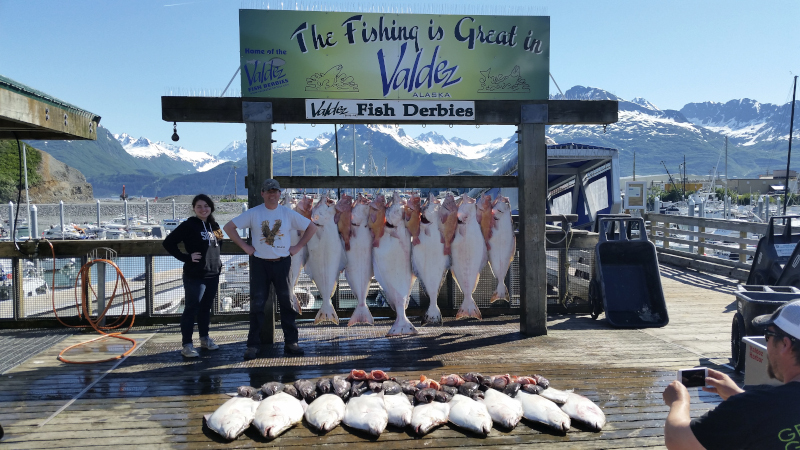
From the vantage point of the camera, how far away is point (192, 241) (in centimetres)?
511

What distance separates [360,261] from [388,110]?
1549mm

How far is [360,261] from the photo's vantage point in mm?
5113

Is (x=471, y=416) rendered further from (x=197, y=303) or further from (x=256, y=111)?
(x=256, y=111)

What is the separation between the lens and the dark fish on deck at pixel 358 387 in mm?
3766

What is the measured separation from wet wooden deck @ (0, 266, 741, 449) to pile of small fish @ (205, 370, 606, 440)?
0.07 meters

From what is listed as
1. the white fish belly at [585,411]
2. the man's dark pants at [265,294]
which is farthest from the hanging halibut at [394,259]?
Answer: the white fish belly at [585,411]

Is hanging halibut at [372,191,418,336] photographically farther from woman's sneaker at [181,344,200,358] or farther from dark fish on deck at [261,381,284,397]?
woman's sneaker at [181,344,200,358]

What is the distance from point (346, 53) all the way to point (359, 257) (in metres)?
2.07

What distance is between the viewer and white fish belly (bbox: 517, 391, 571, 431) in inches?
129

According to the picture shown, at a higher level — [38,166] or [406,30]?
[38,166]

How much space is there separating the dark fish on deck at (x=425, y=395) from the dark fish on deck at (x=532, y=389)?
69 centimetres

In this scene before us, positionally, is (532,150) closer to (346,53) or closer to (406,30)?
(406,30)

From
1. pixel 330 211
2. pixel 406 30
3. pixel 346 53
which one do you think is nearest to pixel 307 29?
pixel 346 53

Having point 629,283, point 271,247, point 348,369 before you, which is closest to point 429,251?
point 348,369
